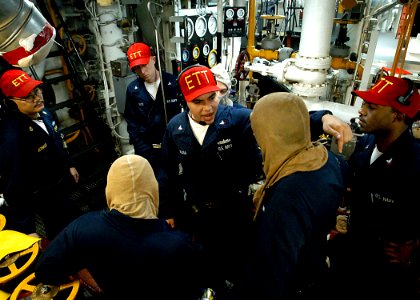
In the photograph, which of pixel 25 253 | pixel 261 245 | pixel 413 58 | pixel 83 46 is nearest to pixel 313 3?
pixel 413 58

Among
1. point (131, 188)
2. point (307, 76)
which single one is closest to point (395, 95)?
point (307, 76)

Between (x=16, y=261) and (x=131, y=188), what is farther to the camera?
(x=16, y=261)

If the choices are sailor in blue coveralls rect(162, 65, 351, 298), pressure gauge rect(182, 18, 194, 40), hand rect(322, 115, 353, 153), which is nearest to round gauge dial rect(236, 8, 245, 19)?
pressure gauge rect(182, 18, 194, 40)

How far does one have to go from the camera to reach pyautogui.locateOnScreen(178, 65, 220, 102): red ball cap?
1.92 meters

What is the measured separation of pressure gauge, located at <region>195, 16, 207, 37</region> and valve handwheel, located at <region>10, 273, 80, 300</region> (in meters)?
3.94

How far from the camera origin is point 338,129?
1494mm

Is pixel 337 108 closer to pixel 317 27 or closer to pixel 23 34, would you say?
pixel 317 27

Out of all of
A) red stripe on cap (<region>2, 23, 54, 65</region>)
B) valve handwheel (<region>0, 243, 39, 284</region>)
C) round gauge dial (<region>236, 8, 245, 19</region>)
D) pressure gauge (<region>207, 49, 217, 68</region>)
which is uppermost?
round gauge dial (<region>236, 8, 245, 19</region>)

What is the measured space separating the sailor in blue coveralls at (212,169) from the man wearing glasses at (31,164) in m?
1.06

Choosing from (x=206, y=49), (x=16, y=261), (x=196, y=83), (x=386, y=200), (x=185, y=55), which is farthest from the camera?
(x=206, y=49)

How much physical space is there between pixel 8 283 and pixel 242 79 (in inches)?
123

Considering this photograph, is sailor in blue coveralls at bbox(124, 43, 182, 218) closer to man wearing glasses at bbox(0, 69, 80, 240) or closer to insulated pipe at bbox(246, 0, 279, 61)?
man wearing glasses at bbox(0, 69, 80, 240)

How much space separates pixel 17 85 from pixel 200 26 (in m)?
2.97

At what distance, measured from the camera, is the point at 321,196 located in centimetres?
115
